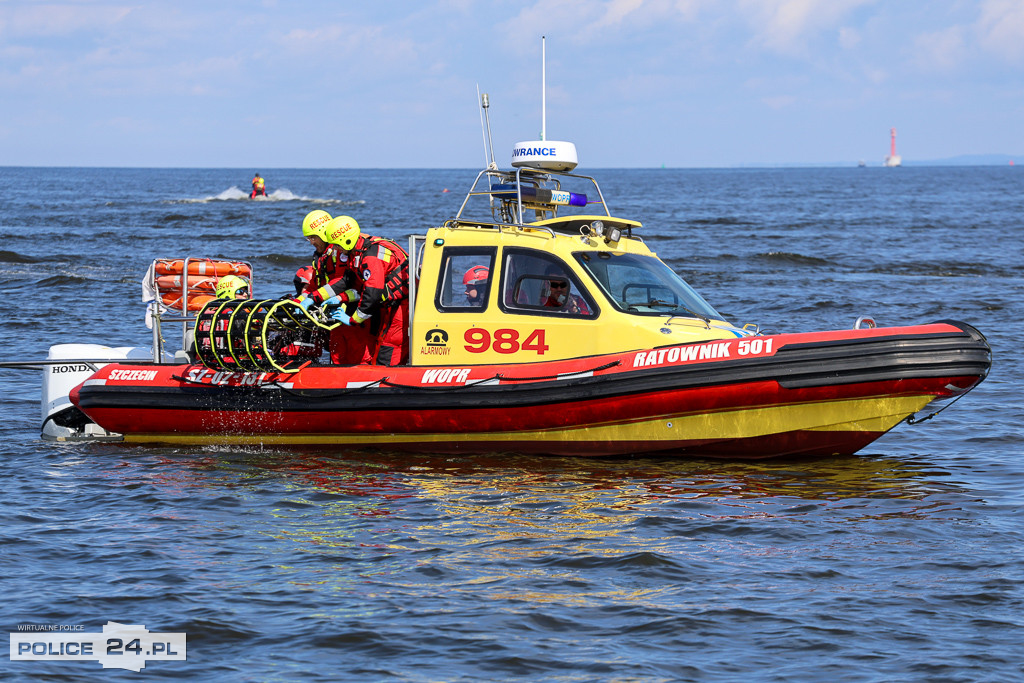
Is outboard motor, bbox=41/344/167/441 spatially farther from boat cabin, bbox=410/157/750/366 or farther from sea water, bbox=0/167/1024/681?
boat cabin, bbox=410/157/750/366

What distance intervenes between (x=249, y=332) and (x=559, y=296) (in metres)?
2.30

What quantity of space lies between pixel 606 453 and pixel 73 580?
3.80 m

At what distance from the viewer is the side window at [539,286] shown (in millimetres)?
8367

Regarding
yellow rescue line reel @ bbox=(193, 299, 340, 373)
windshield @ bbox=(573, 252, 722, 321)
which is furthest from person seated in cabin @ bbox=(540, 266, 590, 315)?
yellow rescue line reel @ bbox=(193, 299, 340, 373)

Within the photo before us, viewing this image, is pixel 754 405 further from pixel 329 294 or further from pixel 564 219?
pixel 329 294

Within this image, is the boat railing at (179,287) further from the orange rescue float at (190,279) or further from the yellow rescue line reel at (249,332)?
the yellow rescue line reel at (249,332)

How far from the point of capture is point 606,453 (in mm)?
8305

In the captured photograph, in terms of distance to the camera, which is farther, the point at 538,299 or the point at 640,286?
the point at 640,286

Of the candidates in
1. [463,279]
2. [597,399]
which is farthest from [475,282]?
[597,399]

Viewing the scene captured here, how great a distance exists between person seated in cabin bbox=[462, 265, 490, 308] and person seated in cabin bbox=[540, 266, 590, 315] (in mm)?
471

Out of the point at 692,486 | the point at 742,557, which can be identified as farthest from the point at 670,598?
the point at 692,486

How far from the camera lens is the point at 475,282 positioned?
8625mm

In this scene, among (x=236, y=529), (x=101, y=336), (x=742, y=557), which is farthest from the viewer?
(x=101, y=336)

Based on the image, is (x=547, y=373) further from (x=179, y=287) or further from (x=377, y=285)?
(x=179, y=287)
